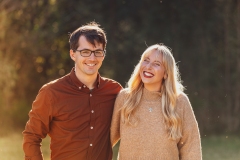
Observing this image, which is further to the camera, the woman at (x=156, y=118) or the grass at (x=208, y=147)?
the grass at (x=208, y=147)

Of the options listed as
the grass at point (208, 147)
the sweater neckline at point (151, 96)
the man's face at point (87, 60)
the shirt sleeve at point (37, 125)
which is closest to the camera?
the shirt sleeve at point (37, 125)

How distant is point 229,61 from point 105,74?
10.7ft

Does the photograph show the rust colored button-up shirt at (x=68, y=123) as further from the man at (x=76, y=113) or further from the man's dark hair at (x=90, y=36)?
the man's dark hair at (x=90, y=36)

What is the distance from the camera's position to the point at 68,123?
13.4 ft

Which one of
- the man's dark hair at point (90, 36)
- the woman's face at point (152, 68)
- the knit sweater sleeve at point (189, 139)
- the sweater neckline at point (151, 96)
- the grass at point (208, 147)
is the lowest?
the grass at point (208, 147)

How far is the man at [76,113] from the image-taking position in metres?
4.02

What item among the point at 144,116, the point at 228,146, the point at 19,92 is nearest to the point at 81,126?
the point at 144,116

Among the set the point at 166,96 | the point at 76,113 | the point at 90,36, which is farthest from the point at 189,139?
the point at 90,36

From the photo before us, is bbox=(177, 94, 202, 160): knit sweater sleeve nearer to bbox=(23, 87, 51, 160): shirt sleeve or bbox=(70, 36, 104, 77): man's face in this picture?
bbox=(70, 36, 104, 77): man's face

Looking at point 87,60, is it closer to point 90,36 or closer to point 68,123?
point 90,36

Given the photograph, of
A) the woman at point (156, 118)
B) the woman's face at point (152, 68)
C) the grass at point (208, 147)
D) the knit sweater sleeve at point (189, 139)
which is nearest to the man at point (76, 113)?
the woman at point (156, 118)

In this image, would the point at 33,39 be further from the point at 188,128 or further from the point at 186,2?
the point at 188,128

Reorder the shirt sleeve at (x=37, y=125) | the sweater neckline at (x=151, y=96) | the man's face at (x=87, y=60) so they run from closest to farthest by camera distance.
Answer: the shirt sleeve at (x=37, y=125), the man's face at (x=87, y=60), the sweater neckline at (x=151, y=96)

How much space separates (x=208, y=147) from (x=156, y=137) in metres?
8.01
